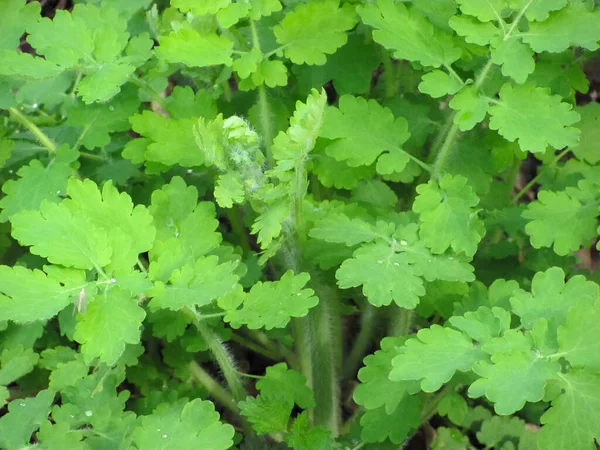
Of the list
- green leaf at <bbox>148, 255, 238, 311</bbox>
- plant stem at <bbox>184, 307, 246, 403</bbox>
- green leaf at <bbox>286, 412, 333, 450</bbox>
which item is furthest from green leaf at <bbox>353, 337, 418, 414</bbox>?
green leaf at <bbox>148, 255, 238, 311</bbox>

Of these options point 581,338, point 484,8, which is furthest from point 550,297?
point 484,8

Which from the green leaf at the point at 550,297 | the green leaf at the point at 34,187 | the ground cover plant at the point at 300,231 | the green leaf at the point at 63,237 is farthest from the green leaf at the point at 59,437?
the green leaf at the point at 550,297

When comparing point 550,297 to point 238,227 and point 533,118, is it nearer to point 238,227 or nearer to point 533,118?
point 533,118

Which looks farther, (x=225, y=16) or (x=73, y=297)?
(x=225, y=16)

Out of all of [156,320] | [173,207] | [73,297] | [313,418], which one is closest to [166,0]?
[173,207]

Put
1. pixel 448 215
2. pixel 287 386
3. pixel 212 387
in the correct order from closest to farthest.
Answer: pixel 448 215, pixel 287 386, pixel 212 387

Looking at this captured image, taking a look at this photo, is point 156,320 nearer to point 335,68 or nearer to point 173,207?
point 173,207

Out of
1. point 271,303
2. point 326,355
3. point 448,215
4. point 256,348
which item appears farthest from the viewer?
point 256,348
